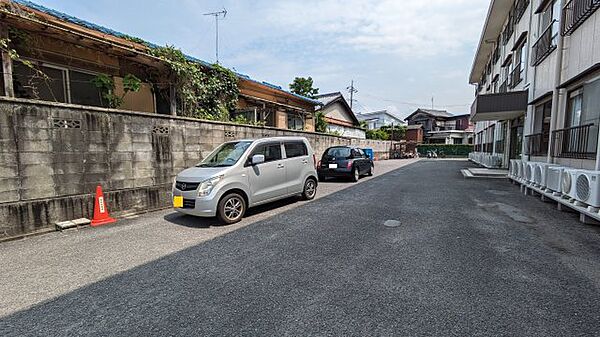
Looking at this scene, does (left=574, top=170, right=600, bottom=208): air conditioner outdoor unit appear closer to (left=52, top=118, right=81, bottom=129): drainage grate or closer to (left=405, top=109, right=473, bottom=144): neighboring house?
(left=52, top=118, right=81, bottom=129): drainage grate

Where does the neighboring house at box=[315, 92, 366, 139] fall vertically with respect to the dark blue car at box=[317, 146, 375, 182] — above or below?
above

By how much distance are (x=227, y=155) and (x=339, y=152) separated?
19.7ft

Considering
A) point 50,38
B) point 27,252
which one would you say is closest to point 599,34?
point 27,252

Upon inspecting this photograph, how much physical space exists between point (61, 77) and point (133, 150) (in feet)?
10.3

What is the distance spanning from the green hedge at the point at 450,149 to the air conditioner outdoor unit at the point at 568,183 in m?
35.1

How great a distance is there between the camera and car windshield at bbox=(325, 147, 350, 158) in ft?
35.3

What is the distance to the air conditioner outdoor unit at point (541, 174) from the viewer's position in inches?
259

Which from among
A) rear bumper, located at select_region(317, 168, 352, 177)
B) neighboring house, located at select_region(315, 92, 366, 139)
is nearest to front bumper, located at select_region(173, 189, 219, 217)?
rear bumper, located at select_region(317, 168, 352, 177)

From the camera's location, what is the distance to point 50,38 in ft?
20.9

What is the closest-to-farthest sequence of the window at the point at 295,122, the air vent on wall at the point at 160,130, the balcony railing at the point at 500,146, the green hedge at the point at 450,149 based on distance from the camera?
the air vent on wall at the point at 160,130
the window at the point at 295,122
the balcony railing at the point at 500,146
the green hedge at the point at 450,149

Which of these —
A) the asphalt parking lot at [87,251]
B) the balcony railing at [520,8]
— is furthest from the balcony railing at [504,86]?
the asphalt parking lot at [87,251]

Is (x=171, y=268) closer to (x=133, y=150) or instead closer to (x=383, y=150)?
(x=133, y=150)

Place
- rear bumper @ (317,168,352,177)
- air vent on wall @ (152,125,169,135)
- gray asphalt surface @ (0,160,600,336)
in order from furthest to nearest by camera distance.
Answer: rear bumper @ (317,168,352,177)
air vent on wall @ (152,125,169,135)
gray asphalt surface @ (0,160,600,336)

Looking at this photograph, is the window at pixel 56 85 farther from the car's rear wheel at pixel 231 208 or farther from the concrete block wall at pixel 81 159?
the car's rear wheel at pixel 231 208
